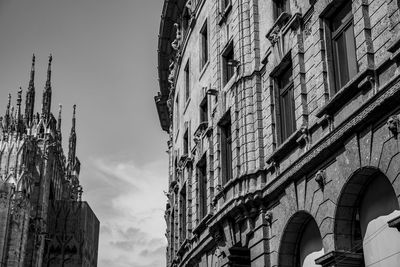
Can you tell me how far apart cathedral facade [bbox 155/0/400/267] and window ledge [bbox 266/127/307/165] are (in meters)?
0.04

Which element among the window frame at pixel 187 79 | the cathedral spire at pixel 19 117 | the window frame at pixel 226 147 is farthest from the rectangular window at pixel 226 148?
the cathedral spire at pixel 19 117

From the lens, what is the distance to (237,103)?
2667 centimetres

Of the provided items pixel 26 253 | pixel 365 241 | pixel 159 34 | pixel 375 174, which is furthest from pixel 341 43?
pixel 26 253

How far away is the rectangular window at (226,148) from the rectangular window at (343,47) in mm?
8952

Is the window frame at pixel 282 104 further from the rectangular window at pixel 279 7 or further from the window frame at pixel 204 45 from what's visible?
the window frame at pixel 204 45

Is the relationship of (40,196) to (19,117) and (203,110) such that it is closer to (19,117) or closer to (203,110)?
(19,117)

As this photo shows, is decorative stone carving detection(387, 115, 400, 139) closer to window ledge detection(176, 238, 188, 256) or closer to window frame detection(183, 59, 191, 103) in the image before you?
window ledge detection(176, 238, 188, 256)

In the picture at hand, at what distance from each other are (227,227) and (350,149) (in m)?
9.08

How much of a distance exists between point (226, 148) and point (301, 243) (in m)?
8.27

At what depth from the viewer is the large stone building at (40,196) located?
7706 centimetres

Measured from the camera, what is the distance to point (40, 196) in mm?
90188

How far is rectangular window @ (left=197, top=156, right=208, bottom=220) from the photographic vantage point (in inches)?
1287

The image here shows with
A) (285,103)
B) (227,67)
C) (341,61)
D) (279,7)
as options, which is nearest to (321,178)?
(341,61)

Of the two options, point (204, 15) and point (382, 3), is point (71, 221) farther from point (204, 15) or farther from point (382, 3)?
point (382, 3)
